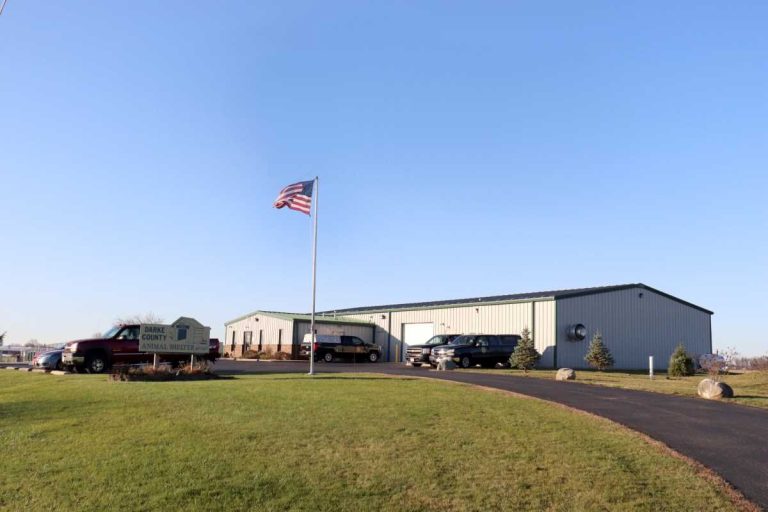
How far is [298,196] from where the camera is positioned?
22531 millimetres

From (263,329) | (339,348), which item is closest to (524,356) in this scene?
(339,348)

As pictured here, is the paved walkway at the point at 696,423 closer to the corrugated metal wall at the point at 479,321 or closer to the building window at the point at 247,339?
the corrugated metal wall at the point at 479,321

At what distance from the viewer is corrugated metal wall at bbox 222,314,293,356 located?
141 ft

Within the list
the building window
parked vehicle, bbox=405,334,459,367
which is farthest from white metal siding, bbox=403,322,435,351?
the building window

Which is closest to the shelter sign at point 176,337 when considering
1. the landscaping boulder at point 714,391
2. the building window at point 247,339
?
the landscaping boulder at point 714,391

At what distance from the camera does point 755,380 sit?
59.5 feet

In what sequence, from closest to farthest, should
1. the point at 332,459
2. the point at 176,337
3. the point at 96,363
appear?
1. the point at 332,459
2. the point at 176,337
3. the point at 96,363

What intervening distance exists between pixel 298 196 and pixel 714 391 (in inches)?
551

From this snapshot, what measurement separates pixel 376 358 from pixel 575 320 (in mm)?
12644

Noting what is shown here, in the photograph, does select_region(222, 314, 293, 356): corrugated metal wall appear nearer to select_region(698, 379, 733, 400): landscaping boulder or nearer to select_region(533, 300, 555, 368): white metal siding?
select_region(533, 300, 555, 368): white metal siding

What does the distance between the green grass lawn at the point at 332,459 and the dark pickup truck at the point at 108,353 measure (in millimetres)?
11060

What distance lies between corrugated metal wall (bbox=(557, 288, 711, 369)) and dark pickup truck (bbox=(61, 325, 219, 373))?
18.8 m

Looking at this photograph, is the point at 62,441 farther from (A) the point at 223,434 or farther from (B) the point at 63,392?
(B) the point at 63,392

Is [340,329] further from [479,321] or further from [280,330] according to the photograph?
[479,321]
